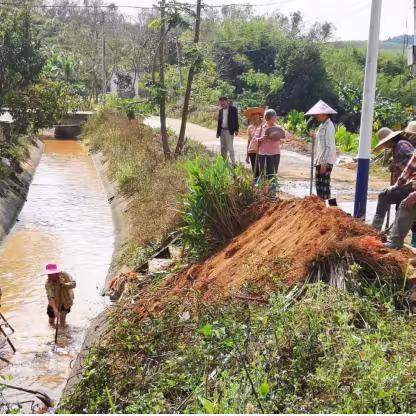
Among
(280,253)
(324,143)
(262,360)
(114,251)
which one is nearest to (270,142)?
(324,143)

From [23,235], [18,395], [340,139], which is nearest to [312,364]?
[18,395]

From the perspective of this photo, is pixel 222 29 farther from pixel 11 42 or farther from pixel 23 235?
pixel 23 235

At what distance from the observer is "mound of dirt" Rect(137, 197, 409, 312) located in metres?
5.70

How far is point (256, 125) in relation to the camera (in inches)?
467

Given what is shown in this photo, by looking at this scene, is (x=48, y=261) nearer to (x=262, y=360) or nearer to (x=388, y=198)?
(x=388, y=198)

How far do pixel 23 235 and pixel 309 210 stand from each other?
9.49m

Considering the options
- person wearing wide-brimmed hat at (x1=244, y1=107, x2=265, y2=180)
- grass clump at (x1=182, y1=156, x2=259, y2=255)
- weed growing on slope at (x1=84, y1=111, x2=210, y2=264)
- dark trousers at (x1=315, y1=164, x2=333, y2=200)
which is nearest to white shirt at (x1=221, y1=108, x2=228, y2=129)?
weed growing on slope at (x1=84, y1=111, x2=210, y2=264)

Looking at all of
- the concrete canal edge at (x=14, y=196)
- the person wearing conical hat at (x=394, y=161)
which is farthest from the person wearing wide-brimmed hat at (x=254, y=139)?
the concrete canal edge at (x=14, y=196)

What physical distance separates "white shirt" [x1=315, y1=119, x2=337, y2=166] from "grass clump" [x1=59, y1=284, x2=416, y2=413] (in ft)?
14.3

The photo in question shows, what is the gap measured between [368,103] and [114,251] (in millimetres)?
7144

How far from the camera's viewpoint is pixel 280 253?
6527mm

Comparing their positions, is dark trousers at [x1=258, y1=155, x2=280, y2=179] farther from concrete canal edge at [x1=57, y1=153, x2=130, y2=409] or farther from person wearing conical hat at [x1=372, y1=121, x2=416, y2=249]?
person wearing conical hat at [x1=372, y1=121, x2=416, y2=249]

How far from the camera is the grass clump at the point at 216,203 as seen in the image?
8312mm

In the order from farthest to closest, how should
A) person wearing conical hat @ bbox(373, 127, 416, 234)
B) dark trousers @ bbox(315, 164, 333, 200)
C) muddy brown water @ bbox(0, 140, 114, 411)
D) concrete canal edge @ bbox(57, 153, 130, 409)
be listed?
1. dark trousers @ bbox(315, 164, 333, 200)
2. muddy brown water @ bbox(0, 140, 114, 411)
3. person wearing conical hat @ bbox(373, 127, 416, 234)
4. concrete canal edge @ bbox(57, 153, 130, 409)
